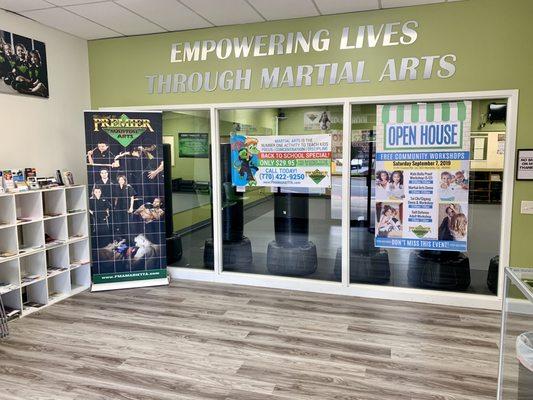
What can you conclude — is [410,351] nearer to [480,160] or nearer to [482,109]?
[480,160]

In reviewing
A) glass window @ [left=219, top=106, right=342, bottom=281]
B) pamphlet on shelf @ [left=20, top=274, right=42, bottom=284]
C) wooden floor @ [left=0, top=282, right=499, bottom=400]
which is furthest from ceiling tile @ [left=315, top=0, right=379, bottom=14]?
pamphlet on shelf @ [left=20, top=274, right=42, bottom=284]

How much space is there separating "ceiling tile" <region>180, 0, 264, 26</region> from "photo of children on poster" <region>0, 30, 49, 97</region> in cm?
179

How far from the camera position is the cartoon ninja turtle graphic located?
15.9ft

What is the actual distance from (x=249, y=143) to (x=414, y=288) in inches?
98.0

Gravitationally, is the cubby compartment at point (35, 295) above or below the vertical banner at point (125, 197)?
below

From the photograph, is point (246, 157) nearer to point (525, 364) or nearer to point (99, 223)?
point (99, 223)

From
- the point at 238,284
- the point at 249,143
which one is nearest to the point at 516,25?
the point at 249,143

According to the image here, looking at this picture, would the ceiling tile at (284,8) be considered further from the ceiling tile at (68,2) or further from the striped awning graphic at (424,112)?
the ceiling tile at (68,2)

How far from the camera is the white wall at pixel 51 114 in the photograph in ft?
13.6

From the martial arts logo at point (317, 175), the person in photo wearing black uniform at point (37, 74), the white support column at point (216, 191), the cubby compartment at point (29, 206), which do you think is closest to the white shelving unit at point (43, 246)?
the cubby compartment at point (29, 206)

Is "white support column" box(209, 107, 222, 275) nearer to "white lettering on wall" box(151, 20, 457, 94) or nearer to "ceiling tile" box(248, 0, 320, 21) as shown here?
"white lettering on wall" box(151, 20, 457, 94)

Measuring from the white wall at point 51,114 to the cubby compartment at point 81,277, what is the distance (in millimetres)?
1086

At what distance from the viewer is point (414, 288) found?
449cm

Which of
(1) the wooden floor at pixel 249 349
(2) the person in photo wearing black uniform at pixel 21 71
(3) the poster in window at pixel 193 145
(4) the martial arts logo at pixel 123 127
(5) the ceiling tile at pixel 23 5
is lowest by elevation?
(1) the wooden floor at pixel 249 349
